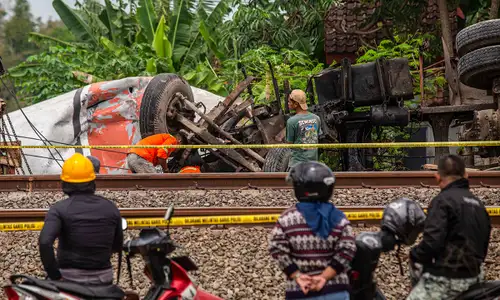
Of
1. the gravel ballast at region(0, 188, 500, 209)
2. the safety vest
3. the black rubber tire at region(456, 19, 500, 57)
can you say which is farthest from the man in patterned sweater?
the safety vest

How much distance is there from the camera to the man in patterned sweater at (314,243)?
13.6ft

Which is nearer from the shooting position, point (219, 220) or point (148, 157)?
point (219, 220)

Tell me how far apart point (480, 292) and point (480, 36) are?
7601 mm

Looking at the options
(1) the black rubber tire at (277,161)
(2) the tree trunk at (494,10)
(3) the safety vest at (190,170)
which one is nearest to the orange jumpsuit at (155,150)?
(3) the safety vest at (190,170)

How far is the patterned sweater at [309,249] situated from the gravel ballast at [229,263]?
7.00 feet

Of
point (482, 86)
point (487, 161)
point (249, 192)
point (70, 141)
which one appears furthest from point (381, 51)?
point (249, 192)

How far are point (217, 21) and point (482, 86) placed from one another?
14525 millimetres

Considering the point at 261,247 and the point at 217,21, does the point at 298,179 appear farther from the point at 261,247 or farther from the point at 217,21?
the point at 217,21

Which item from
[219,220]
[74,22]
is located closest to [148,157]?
[219,220]

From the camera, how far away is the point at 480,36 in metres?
11.3

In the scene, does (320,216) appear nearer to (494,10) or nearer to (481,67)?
(481,67)

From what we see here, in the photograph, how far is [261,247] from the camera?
7.06m

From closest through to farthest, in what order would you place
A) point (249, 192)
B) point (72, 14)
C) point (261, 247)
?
point (261, 247) → point (249, 192) → point (72, 14)

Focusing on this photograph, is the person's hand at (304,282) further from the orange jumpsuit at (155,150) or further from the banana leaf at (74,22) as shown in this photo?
the banana leaf at (74,22)
